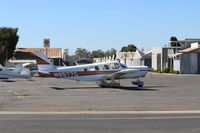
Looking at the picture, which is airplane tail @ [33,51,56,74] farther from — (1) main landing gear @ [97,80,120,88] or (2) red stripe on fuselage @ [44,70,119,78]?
(1) main landing gear @ [97,80,120,88]

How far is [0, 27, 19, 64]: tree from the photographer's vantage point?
7509 centimetres

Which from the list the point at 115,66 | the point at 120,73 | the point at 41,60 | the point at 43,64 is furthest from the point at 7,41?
the point at 120,73

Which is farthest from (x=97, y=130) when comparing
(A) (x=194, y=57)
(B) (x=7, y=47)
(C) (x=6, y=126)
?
(B) (x=7, y=47)

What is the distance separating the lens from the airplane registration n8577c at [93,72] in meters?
28.0

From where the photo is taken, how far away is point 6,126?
1043 centimetres

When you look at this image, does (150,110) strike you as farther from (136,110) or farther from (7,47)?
(7,47)

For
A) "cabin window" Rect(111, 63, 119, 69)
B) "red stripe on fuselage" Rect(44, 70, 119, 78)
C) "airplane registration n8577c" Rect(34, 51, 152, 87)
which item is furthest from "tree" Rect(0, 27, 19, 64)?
"cabin window" Rect(111, 63, 119, 69)

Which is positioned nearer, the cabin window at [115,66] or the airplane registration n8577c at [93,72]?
the airplane registration n8577c at [93,72]

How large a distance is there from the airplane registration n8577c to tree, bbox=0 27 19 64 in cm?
4786

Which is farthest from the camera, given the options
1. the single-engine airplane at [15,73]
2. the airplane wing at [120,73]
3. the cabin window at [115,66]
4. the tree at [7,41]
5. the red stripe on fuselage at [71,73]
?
the tree at [7,41]

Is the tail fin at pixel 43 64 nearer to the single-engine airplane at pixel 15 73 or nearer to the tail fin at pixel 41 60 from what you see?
the tail fin at pixel 41 60

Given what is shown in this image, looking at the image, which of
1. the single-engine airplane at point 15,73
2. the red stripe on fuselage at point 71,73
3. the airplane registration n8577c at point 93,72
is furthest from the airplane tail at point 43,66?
the single-engine airplane at point 15,73

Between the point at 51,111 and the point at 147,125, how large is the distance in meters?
5.00

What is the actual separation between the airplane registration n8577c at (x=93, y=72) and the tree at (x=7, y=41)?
4786 centimetres
